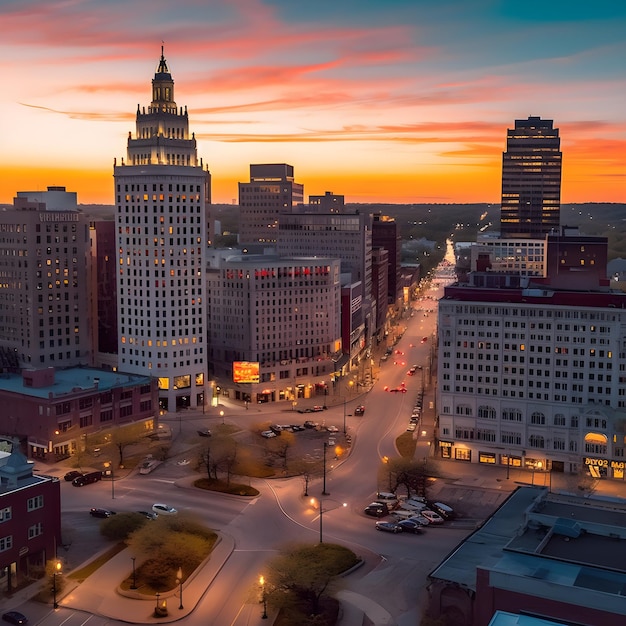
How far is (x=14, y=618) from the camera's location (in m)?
62.0

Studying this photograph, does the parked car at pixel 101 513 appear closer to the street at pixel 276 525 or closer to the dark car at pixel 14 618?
the street at pixel 276 525

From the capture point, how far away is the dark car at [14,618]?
61.8 meters

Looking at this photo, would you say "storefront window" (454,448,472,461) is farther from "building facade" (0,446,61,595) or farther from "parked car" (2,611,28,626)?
"parked car" (2,611,28,626)

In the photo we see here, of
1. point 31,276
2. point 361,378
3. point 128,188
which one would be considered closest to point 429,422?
point 361,378

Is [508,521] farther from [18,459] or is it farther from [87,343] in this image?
[87,343]

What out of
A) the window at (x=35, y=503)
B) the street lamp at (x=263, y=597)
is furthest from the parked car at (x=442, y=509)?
the window at (x=35, y=503)

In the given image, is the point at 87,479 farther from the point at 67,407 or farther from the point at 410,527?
the point at 410,527

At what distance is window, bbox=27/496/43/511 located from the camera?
70.9m

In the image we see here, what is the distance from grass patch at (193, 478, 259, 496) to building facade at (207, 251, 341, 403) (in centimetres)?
4710

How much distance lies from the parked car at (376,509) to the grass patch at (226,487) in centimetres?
1334

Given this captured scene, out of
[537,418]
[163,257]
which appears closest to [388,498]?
[537,418]

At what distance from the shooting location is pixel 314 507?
3465 inches

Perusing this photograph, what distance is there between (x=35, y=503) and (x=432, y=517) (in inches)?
1525

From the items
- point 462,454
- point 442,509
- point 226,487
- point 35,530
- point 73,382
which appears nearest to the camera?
point 35,530
